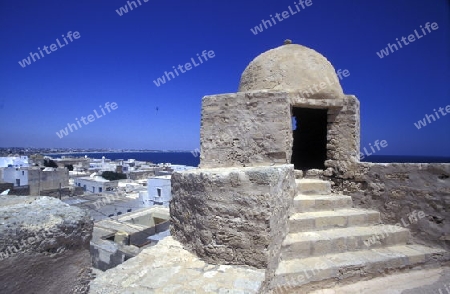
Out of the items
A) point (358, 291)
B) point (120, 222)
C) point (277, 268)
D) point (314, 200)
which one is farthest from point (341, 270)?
point (120, 222)

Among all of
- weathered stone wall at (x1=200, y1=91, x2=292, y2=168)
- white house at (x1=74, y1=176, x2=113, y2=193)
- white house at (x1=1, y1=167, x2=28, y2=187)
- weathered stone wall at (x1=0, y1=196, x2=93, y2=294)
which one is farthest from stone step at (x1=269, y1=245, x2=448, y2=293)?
white house at (x1=74, y1=176, x2=113, y2=193)

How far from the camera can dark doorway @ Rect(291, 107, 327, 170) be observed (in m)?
7.73

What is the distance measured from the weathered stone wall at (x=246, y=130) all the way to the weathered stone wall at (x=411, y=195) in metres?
1.38

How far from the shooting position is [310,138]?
808 centimetres

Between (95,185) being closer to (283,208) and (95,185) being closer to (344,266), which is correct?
(283,208)

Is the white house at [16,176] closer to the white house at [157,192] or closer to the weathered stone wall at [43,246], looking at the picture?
the white house at [157,192]

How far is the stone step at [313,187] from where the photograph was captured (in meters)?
4.48

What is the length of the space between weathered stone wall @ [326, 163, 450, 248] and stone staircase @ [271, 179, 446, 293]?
6.4 inches

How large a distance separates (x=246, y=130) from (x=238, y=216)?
2149 mm

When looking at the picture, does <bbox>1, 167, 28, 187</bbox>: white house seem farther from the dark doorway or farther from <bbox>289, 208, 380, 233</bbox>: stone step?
<bbox>289, 208, 380, 233</bbox>: stone step

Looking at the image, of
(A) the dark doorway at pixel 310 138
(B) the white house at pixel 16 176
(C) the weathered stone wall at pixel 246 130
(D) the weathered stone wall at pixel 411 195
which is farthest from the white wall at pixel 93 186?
(D) the weathered stone wall at pixel 411 195

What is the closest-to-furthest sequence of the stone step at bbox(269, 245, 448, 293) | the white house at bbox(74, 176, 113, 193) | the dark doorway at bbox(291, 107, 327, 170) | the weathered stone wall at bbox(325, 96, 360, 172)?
the stone step at bbox(269, 245, 448, 293) → the weathered stone wall at bbox(325, 96, 360, 172) → the dark doorway at bbox(291, 107, 327, 170) → the white house at bbox(74, 176, 113, 193)

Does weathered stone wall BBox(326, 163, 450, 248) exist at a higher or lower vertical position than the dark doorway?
lower

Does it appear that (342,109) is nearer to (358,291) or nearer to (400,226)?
(400,226)
